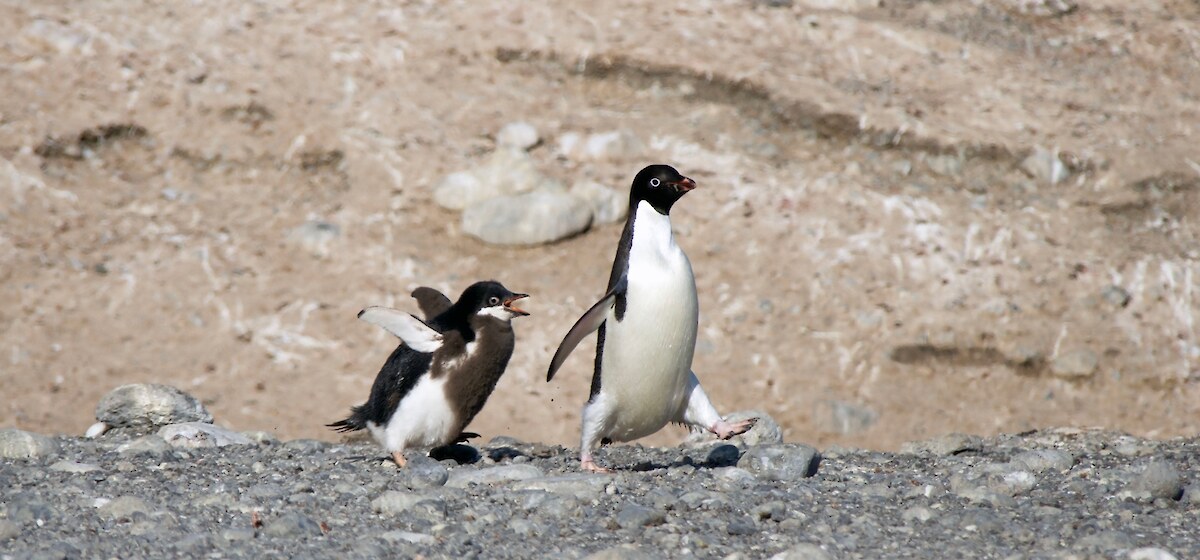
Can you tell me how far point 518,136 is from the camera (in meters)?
11.8

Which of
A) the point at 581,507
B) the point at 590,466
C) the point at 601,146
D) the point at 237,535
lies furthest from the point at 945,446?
the point at 601,146

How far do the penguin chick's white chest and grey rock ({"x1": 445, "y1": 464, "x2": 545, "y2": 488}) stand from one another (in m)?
0.88

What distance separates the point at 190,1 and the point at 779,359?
6.75 m

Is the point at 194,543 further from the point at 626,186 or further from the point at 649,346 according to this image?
the point at 626,186

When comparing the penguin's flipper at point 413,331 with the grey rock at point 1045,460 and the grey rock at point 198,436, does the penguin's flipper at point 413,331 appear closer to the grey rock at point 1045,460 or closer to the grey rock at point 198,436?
Result: the grey rock at point 198,436

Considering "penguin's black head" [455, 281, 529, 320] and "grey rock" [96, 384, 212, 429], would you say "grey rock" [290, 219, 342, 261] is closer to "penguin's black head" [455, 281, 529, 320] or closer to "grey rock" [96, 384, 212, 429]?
"grey rock" [96, 384, 212, 429]

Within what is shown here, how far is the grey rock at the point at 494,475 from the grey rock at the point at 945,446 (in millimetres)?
2752

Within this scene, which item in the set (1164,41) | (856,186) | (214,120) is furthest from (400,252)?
(1164,41)

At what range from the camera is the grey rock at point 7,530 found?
14.1 feet

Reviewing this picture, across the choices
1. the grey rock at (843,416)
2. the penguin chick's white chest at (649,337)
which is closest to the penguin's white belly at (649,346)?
the penguin chick's white chest at (649,337)

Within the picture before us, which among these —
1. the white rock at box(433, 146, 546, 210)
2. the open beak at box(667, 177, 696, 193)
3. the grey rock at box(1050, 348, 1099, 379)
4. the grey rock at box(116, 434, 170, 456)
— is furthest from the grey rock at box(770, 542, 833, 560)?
the white rock at box(433, 146, 546, 210)

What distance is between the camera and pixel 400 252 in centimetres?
1073

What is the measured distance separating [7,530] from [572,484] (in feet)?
6.36

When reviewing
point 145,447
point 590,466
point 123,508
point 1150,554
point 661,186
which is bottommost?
point 145,447
